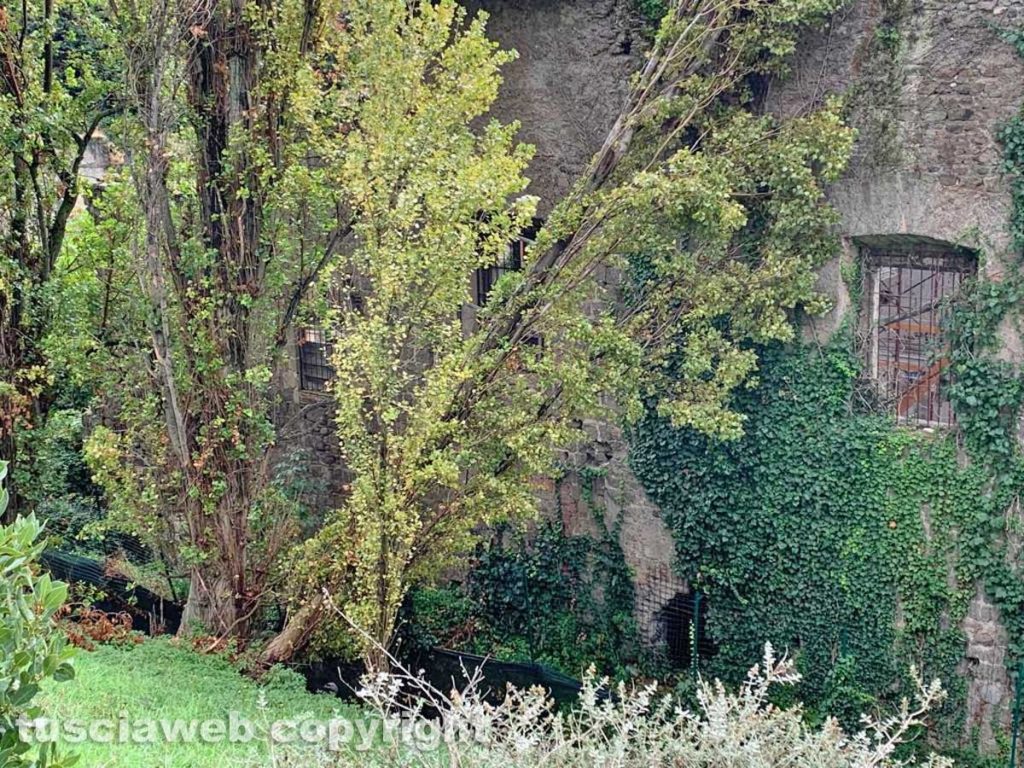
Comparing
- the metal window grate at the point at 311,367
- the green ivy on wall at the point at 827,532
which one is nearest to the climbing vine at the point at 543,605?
the green ivy on wall at the point at 827,532

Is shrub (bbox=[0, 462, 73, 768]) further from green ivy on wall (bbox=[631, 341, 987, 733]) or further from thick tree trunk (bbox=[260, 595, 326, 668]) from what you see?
green ivy on wall (bbox=[631, 341, 987, 733])

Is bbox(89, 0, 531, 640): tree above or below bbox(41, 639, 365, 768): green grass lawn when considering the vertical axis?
above

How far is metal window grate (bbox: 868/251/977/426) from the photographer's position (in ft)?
26.9

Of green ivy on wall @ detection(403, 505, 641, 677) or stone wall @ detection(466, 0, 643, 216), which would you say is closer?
stone wall @ detection(466, 0, 643, 216)

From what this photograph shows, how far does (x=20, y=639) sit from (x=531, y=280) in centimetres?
594

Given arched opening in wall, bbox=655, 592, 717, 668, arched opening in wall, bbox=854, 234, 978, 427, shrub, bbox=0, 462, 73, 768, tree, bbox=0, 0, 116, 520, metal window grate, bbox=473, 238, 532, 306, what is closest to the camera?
shrub, bbox=0, 462, 73, 768

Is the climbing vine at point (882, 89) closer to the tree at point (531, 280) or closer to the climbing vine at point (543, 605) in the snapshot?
the tree at point (531, 280)

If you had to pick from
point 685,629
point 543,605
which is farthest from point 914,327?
point 543,605

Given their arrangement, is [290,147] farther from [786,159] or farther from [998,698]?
[998,698]

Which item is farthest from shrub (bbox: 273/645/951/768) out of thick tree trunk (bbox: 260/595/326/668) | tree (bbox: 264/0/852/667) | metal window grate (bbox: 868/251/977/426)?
metal window grate (bbox: 868/251/977/426)

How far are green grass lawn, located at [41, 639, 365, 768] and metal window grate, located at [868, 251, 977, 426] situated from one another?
5.13m

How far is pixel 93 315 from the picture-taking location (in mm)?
9867

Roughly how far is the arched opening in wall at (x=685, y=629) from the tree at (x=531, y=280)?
2129mm

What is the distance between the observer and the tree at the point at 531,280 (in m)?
7.90
